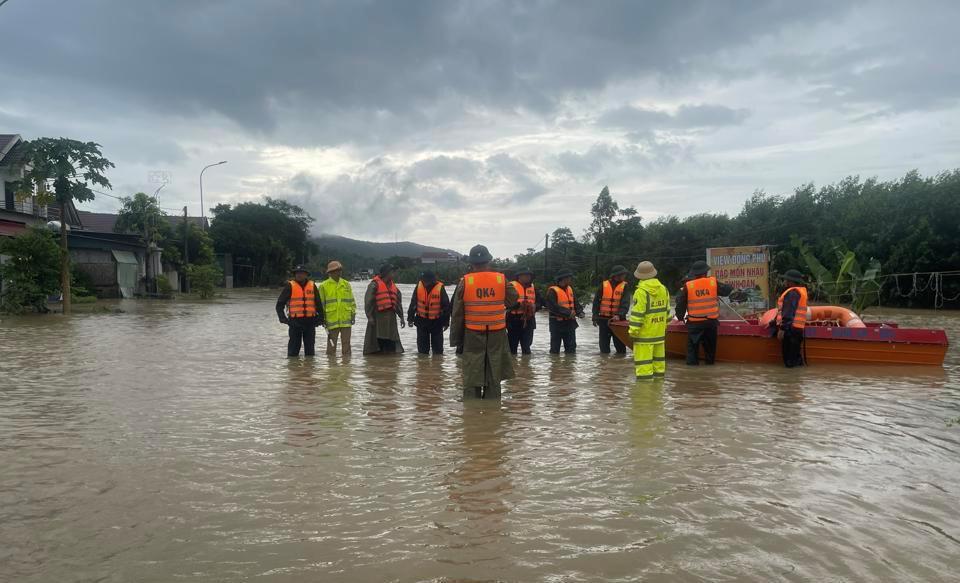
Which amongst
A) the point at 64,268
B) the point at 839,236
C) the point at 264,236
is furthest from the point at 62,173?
the point at 264,236

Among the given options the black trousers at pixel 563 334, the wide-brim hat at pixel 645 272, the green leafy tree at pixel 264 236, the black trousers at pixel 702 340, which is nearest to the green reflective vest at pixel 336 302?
the black trousers at pixel 563 334

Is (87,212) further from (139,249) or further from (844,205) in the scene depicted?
(844,205)

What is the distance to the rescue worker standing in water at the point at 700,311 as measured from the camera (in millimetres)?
10719

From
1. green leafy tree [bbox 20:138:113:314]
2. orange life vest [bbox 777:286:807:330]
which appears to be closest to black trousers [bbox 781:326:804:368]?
orange life vest [bbox 777:286:807:330]

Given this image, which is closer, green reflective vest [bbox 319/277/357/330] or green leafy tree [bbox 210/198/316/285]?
green reflective vest [bbox 319/277/357/330]

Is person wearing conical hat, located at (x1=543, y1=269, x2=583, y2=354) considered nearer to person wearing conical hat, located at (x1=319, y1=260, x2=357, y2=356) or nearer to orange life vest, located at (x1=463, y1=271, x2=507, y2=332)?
person wearing conical hat, located at (x1=319, y1=260, x2=357, y2=356)

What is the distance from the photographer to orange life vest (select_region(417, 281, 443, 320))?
12.2 meters

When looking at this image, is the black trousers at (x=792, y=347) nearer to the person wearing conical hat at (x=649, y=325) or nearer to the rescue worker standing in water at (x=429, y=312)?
the person wearing conical hat at (x=649, y=325)

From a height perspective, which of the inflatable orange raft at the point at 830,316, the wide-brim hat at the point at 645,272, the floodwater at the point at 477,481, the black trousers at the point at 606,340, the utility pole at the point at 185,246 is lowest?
the floodwater at the point at 477,481

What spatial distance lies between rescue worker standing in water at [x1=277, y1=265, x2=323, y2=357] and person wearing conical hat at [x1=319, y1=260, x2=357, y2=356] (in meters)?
0.26

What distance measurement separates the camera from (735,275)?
13.8 m

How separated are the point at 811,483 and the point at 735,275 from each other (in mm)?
9446

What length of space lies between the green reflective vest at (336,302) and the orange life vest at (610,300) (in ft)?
14.9

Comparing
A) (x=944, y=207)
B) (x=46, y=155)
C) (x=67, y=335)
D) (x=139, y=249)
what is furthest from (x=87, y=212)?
(x=944, y=207)
